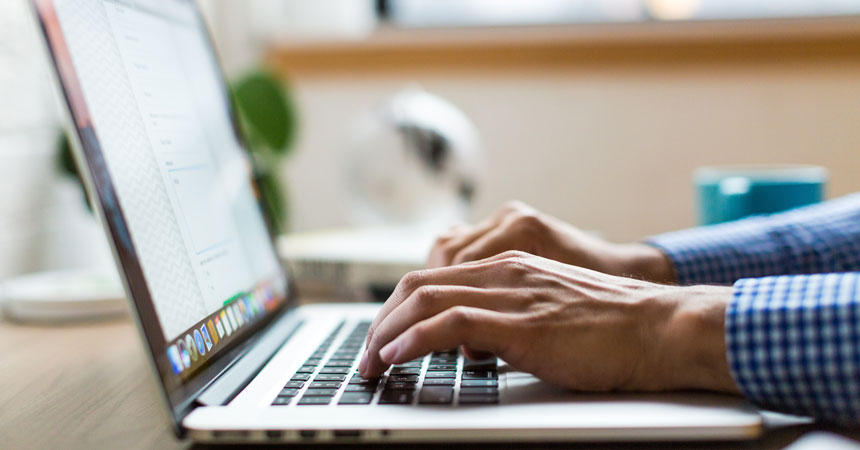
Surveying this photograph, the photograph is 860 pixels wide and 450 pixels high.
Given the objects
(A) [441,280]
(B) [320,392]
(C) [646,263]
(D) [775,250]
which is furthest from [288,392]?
(D) [775,250]

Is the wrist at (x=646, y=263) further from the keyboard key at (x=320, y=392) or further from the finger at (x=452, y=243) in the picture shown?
the keyboard key at (x=320, y=392)

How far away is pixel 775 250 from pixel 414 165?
55 centimetres

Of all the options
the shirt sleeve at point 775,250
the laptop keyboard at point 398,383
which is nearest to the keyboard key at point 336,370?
the laptop keyboard at point 398,383

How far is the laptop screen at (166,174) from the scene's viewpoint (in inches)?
16.3

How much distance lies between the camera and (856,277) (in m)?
0.45

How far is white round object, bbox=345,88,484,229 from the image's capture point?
1.15 m

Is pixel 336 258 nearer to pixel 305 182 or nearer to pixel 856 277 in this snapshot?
pixel 856 277

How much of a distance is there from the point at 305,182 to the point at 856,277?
130 centimetres

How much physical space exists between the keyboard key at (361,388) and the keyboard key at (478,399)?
0.19 ft

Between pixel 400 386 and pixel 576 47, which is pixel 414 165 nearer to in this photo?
pixel 576 47

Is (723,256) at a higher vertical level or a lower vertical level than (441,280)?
lower

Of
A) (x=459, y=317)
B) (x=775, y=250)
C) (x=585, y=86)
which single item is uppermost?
(x=585, y=86)

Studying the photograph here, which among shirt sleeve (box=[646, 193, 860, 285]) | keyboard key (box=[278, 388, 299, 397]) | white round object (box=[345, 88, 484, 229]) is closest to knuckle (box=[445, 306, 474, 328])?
keyboard key (box=[278, 388, 299, 397])

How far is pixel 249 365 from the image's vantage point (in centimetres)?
52
